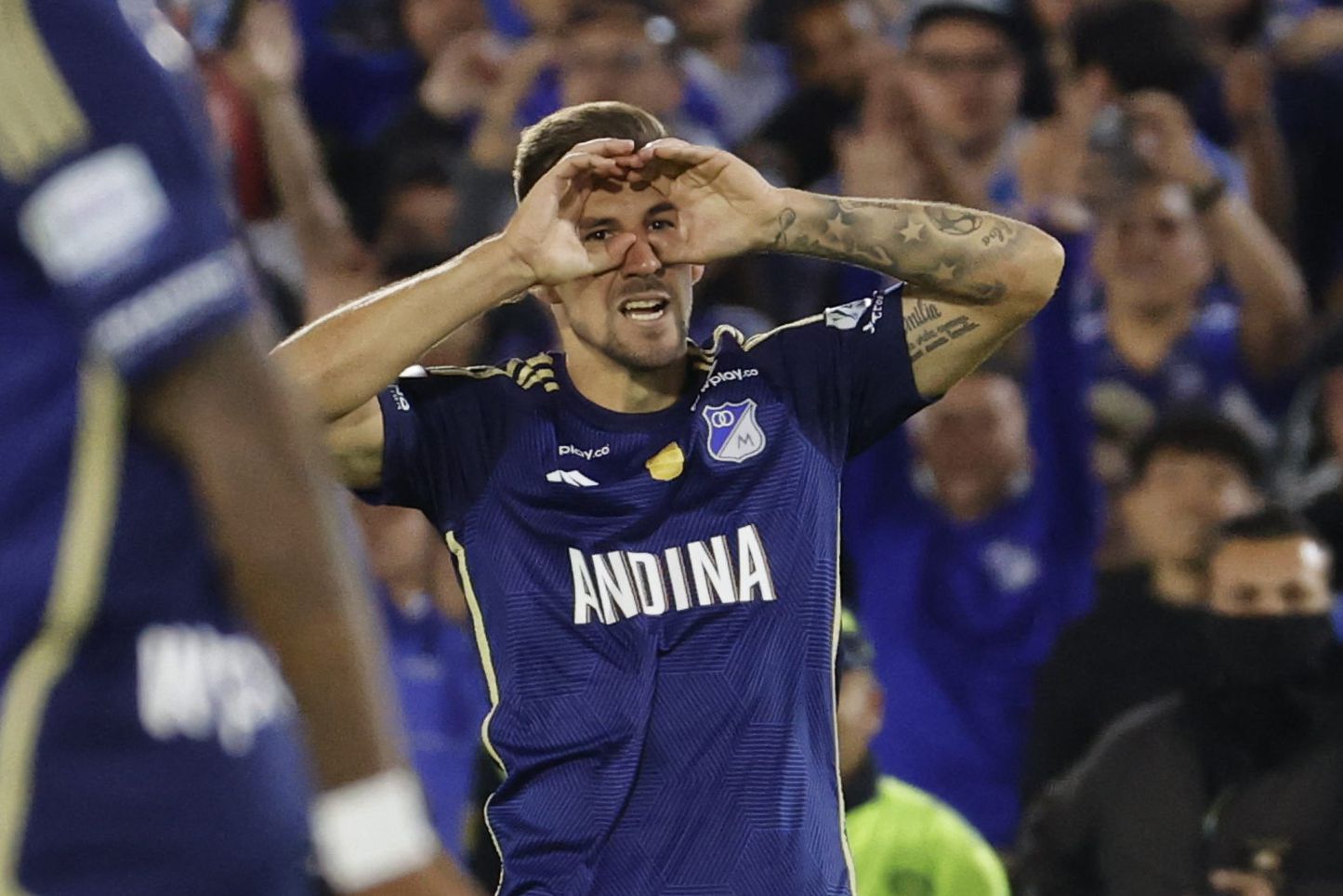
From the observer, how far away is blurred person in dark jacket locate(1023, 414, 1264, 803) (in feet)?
18.8

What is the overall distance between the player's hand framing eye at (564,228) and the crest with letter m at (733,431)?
1.00ft

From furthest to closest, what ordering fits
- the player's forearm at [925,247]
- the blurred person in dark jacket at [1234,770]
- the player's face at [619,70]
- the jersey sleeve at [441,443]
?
the player's face at [619,70]
the blurred person in dark jacket at [1234,770]
the player's forearm at [925,247]
the jersey sleeve at [441,443]

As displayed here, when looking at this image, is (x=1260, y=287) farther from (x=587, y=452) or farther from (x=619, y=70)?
(x=587, y=452)

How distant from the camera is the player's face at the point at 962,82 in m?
6.85

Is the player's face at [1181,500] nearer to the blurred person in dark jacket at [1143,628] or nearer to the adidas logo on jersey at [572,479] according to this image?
the blurred person in dark jacket at [1143,628]

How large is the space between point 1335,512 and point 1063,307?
929mm

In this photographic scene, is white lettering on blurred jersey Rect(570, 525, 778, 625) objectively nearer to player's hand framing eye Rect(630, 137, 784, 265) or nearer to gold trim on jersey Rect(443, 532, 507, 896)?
gold trim on jersey Rect(443, 532, 507, 896)

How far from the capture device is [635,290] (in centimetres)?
370

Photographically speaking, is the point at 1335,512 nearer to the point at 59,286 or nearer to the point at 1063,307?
the point at 1063,307

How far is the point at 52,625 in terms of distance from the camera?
190 centimetres

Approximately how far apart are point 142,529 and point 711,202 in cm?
196

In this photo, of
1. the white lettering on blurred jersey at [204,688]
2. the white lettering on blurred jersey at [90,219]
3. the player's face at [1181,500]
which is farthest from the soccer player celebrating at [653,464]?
the player's face at [1181,500]

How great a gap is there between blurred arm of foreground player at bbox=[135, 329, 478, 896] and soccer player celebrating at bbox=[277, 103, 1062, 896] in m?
1.57

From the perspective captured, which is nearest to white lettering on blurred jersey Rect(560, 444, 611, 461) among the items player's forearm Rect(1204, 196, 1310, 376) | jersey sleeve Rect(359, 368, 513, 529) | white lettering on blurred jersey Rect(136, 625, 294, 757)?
jersey sleeve Rect(359, 368, 513, 529)
